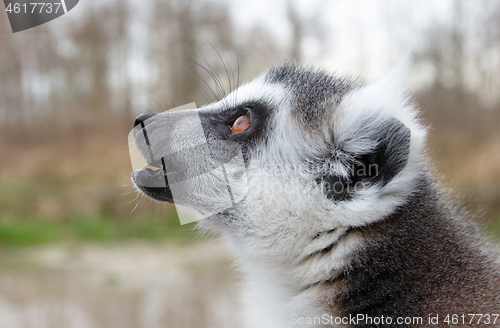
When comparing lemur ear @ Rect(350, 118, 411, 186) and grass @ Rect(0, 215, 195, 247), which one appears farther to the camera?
grass @ Rect(0, 215, 195, 247)

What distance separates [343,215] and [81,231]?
17.9 feet

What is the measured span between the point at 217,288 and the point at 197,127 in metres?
3.32

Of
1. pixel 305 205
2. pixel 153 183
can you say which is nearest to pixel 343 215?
pixel 305 205

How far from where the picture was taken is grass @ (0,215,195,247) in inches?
214

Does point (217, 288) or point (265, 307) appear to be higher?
point (265, 307)

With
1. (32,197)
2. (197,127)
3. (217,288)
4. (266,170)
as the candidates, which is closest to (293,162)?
(266,170)

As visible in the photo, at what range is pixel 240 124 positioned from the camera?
4.37 feet

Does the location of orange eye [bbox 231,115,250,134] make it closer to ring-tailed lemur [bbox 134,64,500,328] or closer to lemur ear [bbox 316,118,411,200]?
ring-tailed lemur [bbox 134,64,500,328]

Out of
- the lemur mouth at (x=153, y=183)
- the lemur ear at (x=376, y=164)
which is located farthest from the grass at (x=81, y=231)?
the lemur ear at (x=376, y=164)

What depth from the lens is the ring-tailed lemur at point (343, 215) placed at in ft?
3.66

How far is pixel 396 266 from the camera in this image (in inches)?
43.9

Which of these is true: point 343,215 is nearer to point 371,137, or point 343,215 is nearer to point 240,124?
point 371,137

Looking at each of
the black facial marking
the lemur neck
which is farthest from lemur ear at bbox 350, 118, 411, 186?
the black facial marking

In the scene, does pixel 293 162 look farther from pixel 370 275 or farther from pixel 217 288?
pixel 217 288
